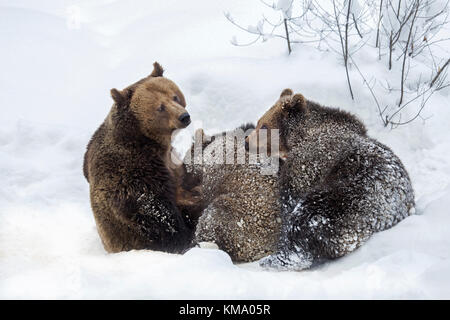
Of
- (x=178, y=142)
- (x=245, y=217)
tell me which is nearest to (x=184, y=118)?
(x=245, y=217)

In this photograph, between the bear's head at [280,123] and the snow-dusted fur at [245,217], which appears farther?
the bear's head at [280,123]

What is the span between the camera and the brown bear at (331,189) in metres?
4.81

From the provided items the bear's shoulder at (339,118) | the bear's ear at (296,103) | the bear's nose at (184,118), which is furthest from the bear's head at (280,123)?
the bear's nose at (184,118)

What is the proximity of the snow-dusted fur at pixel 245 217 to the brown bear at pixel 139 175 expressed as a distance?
38 centimetres

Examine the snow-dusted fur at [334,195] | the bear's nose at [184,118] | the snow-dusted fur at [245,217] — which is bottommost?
the snow-dusted fur at [245,217]

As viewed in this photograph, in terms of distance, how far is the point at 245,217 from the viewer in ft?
18.2

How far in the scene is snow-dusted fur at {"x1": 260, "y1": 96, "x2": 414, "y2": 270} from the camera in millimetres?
4809

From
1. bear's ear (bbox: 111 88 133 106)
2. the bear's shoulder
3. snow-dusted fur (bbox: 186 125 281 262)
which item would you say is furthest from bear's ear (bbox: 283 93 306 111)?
bear's ear (bbox: 111 88 133 106)

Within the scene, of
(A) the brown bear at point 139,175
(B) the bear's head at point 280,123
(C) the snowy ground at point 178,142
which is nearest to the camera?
(C) the snowy ground at point 178,142

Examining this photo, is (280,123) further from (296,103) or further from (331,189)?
(331,189)

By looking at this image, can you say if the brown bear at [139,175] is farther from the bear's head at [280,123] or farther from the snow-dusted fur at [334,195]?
the snow-dusted fur at [334,195]

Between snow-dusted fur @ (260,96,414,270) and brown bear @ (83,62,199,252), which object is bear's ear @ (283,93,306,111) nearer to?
snow-dusted fur @ (260,96,414,270)

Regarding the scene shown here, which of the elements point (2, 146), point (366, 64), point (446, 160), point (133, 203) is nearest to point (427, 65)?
point (366, 64)

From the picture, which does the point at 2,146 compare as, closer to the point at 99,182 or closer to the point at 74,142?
the point at 74,142
